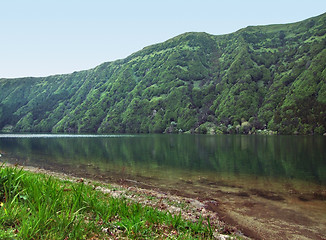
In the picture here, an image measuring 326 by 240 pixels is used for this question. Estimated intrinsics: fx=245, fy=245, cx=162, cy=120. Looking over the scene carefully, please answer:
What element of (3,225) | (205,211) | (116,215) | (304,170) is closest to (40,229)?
(3,225)

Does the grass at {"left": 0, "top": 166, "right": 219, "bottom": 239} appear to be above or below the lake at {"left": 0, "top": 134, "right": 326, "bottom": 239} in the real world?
above

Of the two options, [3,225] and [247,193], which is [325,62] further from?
[3,225]

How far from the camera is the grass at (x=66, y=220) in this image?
8.12 m

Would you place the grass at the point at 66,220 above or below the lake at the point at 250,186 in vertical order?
above

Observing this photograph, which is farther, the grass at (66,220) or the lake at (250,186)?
the lake at (250,186)

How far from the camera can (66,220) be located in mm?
8555

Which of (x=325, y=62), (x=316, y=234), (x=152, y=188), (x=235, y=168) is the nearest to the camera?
(x=316, y=234)

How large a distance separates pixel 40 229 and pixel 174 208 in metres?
13.9

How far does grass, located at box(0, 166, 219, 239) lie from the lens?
26.7 ft

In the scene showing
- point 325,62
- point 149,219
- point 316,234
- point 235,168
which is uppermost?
point 325,62

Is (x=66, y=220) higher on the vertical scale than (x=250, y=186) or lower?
higher

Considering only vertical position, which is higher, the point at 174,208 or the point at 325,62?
the point at 325,62

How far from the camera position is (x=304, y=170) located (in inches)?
1630

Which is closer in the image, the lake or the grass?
the grass
